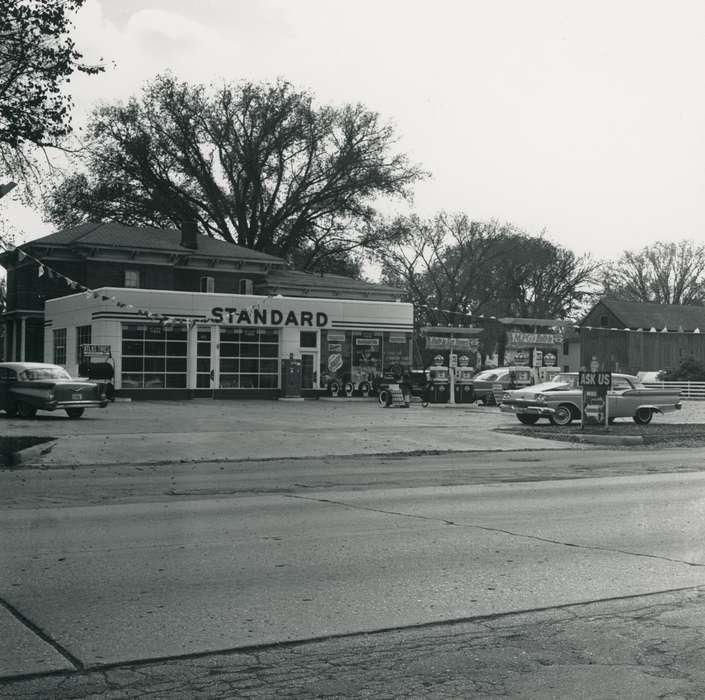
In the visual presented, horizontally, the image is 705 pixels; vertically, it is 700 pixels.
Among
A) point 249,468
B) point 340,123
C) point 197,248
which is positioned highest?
point 340,123

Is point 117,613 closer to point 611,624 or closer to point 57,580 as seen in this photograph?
point 57,580

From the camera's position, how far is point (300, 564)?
7.32 metres

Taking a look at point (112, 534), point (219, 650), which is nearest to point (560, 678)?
point (219, 650)

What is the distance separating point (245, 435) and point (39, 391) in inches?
319

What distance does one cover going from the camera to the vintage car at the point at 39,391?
26.6 meters

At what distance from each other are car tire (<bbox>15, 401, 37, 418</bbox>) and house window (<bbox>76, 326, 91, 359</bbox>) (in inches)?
618

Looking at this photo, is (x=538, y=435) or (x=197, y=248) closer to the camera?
(x=538, y=435)

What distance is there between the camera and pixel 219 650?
5.13 m

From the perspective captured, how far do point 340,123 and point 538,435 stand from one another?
4646cm

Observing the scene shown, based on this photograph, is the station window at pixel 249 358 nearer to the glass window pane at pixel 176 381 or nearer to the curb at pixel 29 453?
the glass window pane at pixel 176 381

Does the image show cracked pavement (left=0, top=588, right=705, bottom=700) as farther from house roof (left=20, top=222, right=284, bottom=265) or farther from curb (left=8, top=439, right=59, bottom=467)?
house roof (left=20, top=222, right=284, bottom=265)

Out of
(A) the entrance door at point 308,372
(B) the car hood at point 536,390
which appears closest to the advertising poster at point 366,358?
(A) the entrance door at point 308,372

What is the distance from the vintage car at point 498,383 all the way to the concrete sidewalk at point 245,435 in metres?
11.9

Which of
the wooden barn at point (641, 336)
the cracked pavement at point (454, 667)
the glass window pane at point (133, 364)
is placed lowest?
the cracked pavement at point (454, 667)
